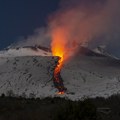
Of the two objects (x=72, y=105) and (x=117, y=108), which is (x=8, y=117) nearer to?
(x=72, y=105)

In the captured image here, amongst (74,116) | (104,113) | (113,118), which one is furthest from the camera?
(104,113)

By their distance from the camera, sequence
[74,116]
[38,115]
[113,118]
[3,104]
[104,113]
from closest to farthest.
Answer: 1. [74,116]
2. [38,115]
3. [113,118]
4. [104,113]
5. [3,104]

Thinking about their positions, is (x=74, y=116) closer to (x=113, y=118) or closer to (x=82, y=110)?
(x=82, y=110)

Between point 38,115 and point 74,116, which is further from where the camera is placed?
point 38,115

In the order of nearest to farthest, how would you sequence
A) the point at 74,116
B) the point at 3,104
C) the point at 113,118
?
1. the point at 74,116
2. the point at 113,118
3. the point at 3,104

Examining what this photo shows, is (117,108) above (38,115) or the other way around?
above

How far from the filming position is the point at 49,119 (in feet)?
101

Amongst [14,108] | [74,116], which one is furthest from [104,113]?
[74,116]

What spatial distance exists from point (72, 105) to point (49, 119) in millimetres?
1629

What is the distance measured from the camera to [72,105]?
3136 centimetres

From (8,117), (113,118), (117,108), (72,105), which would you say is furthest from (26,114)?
(117,108)

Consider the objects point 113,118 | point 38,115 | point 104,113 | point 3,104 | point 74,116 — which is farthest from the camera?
point 3,104

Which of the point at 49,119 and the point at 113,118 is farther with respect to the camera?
the point at 113,118

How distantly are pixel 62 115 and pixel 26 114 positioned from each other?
4.24m
